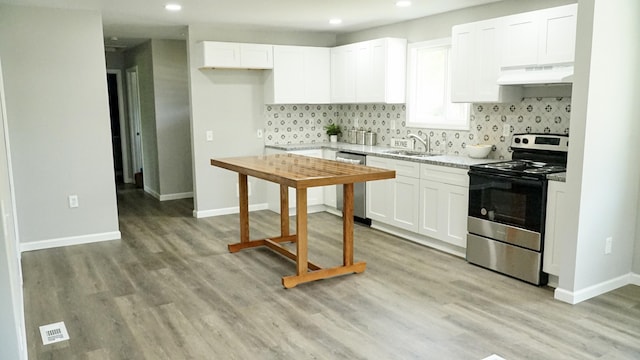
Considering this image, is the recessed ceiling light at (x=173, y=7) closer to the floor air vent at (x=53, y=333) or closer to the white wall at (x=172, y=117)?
the white wall at (x=172, y=117)

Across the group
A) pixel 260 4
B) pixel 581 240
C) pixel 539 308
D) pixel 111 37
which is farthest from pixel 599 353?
pixel 111 37

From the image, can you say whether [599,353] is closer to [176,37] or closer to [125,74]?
[176,37]

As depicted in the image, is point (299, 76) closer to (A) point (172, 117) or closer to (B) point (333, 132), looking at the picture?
(B) point (333, 132)

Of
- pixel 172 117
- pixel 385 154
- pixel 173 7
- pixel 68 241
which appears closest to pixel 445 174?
pixel 385 154

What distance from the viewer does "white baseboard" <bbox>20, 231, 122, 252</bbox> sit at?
4.98 meters

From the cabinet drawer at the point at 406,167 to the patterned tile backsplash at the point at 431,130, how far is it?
60cm

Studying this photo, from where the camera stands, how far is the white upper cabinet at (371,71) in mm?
5746

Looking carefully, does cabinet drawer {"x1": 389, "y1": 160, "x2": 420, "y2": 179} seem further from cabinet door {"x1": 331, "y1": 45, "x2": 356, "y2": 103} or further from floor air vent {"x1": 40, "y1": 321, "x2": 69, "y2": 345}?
floor air vent {"x1": 40, "y1": 321, "x2": 69, "y2": 345}

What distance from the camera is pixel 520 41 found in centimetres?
411

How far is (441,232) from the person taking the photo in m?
4.74

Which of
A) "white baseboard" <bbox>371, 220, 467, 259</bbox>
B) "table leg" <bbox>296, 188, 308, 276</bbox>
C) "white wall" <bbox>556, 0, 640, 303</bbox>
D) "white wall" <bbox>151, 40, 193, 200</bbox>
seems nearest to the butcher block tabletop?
"table leg" <bbox>296, 188, 308, 276</bbox>

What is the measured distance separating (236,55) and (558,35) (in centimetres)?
363

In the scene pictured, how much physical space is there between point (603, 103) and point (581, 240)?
96 cm

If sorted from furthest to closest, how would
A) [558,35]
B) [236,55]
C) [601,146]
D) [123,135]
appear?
[123,135], [236,55], [558,35], [601,146]
